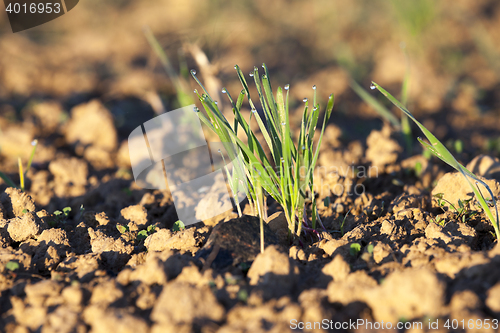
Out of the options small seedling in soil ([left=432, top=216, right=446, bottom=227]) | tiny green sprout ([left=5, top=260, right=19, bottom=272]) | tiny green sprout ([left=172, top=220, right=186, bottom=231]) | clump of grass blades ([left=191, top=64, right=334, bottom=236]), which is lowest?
small seedling in soil ([left=432, top=216, right=446, bottom=227])

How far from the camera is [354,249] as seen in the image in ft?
4.84

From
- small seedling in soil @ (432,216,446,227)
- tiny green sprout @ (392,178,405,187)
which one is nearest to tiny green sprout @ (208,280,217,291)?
small seedling in soil @ (432,216,446,227)

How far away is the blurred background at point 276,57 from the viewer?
3193mm

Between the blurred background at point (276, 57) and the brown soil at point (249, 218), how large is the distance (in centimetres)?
3

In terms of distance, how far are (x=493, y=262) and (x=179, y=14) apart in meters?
5.21

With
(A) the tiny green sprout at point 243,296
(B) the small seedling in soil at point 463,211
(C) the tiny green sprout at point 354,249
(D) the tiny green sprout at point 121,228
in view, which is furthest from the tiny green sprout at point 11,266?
(B) the small seedling in soil at point 463,211

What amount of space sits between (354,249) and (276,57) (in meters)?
3.42

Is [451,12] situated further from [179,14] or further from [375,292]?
[375,292]

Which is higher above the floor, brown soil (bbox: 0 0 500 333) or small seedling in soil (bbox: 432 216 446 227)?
brown soil (bbox: 0 0 500 333)

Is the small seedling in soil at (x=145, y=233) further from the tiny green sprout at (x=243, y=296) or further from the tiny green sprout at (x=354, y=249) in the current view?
the tiny green sprout at (x=354, y=249)

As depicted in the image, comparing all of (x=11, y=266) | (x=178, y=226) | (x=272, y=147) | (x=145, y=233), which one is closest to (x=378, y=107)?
(x=272, y=147)

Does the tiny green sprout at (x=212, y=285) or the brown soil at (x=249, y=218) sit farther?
the tiny green sprout at (x=212, y=285)

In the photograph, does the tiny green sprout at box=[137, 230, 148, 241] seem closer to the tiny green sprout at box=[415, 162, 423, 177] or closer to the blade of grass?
the tiny green sprout at box=[415, 162, 423, 177]

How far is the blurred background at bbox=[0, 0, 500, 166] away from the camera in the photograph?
3193 mm
